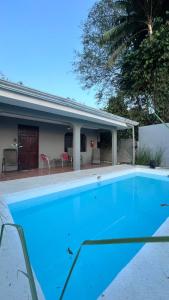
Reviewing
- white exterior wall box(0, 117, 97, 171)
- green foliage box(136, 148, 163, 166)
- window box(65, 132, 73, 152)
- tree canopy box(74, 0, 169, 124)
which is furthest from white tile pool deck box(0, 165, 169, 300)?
tree canopy box(74, 0, 169, 124)

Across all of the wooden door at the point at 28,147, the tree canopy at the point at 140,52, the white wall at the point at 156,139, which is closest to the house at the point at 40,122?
the wooden door at the point at 28,147

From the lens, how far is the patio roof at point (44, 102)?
21.7 feet

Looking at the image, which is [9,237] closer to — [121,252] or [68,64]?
[121,252]

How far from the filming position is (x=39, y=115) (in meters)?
9.30

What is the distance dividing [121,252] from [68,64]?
2250cm

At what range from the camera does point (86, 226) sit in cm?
520

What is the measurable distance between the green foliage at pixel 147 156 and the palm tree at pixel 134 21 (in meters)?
6.86

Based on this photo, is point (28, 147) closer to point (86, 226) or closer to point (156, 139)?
point (86, 226)

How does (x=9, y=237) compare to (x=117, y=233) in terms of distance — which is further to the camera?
(x=117, y=233)

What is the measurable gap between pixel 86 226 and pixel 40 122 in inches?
327

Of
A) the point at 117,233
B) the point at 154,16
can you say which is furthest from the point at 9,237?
the point at 154,16

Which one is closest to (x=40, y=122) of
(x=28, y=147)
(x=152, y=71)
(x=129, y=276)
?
(x=28, y=147)

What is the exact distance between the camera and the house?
7.46 metres

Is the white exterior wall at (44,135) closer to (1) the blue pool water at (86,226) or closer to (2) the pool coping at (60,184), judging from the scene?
(2) the pool coping at (60,184)
